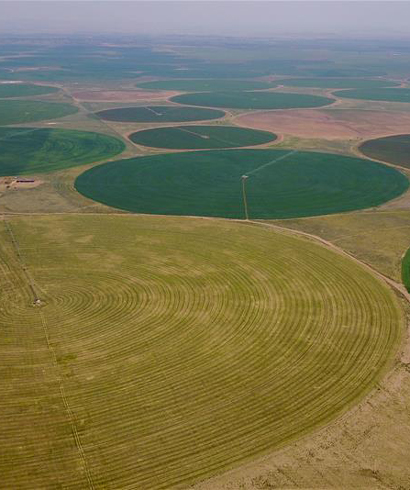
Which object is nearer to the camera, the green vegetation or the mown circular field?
the green vegetation

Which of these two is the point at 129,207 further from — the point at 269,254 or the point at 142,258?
the point at 269,254

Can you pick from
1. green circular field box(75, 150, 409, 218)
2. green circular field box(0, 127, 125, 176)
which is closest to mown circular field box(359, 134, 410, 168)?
green circular field box(75, 150, 409, 218)

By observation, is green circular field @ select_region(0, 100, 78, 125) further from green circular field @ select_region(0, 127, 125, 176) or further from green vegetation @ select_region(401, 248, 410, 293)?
green vegetation @ select_region(401, 248, 410, 293)

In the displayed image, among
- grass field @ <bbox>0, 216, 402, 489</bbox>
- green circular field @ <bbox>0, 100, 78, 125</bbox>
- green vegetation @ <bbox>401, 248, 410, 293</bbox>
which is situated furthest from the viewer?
green circular field @ <bbox>0, 100, 78, 125</bbox>

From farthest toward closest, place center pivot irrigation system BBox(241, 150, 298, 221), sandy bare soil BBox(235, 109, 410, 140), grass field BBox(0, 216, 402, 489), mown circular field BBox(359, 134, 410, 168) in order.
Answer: sandy bare soil BBox(235, 109, 410, 140) < mown circular field BBox(359, 134, 410, 168) < center pivot irrigation system BBox(241, 150, 298, 221) < grass field BBox(0, 216, 402, 489)

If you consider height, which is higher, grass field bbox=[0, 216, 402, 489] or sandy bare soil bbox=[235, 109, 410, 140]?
sandy bare soil bbox=[235, 109, 410, 140]

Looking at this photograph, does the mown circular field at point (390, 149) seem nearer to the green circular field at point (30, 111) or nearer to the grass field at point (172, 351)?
the grass field at point (172, 351)

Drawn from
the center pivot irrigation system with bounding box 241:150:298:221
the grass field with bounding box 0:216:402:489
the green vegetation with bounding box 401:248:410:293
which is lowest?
the grass field with bounding box 0:216:402:489

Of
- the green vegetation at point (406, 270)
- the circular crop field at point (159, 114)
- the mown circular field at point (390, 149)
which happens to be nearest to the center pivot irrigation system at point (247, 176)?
the mown circular field at point (390, 149)
